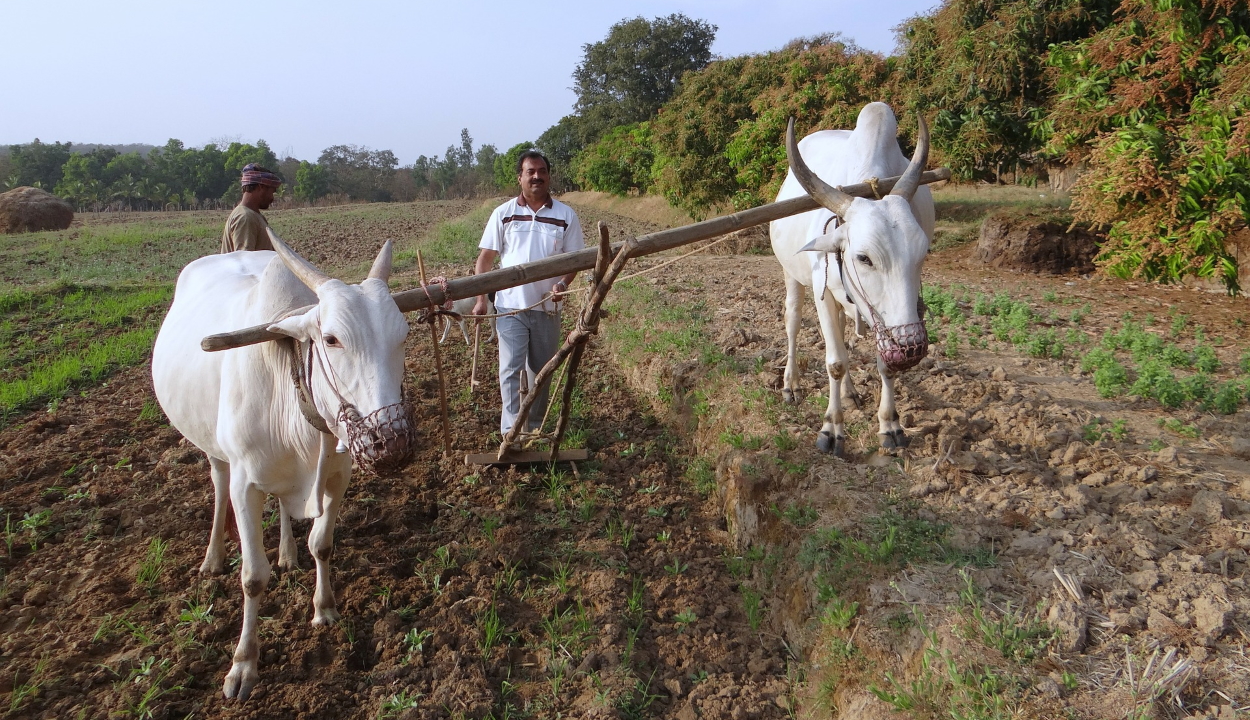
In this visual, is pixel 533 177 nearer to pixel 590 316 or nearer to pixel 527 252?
pixel 527 252

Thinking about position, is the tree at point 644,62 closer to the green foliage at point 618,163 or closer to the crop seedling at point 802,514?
the green foliage at point 618,163

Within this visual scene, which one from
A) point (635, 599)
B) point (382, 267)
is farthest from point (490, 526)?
point (382, 267)

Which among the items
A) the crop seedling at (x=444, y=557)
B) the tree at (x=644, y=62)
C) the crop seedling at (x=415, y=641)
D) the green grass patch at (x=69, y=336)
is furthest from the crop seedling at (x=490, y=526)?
the tree at (x=644, y=62)

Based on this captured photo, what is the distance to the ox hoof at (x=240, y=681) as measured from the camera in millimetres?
2797

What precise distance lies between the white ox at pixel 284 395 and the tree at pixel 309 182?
6413 centimetres

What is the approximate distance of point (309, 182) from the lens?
61.4 m

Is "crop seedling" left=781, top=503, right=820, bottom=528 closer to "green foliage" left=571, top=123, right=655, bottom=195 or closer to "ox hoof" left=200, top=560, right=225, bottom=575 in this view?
"ox hoof" left=200, top=560, right=225, bottom=575

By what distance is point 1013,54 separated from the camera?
29.8ft

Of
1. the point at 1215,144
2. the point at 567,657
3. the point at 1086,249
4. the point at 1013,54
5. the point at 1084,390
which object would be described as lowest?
the point at 567,657

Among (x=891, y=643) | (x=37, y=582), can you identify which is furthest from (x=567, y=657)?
(x=37, y=582)

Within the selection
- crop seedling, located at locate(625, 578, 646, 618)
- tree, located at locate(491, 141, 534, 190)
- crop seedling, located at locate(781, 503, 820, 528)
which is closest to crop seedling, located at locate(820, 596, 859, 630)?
crop seedling, located at locate(781, 503, 820, 528)

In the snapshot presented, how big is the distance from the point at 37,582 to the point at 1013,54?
35.1 feet

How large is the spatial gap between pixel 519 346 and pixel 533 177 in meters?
1.04

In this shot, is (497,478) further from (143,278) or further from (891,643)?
(143,278)
